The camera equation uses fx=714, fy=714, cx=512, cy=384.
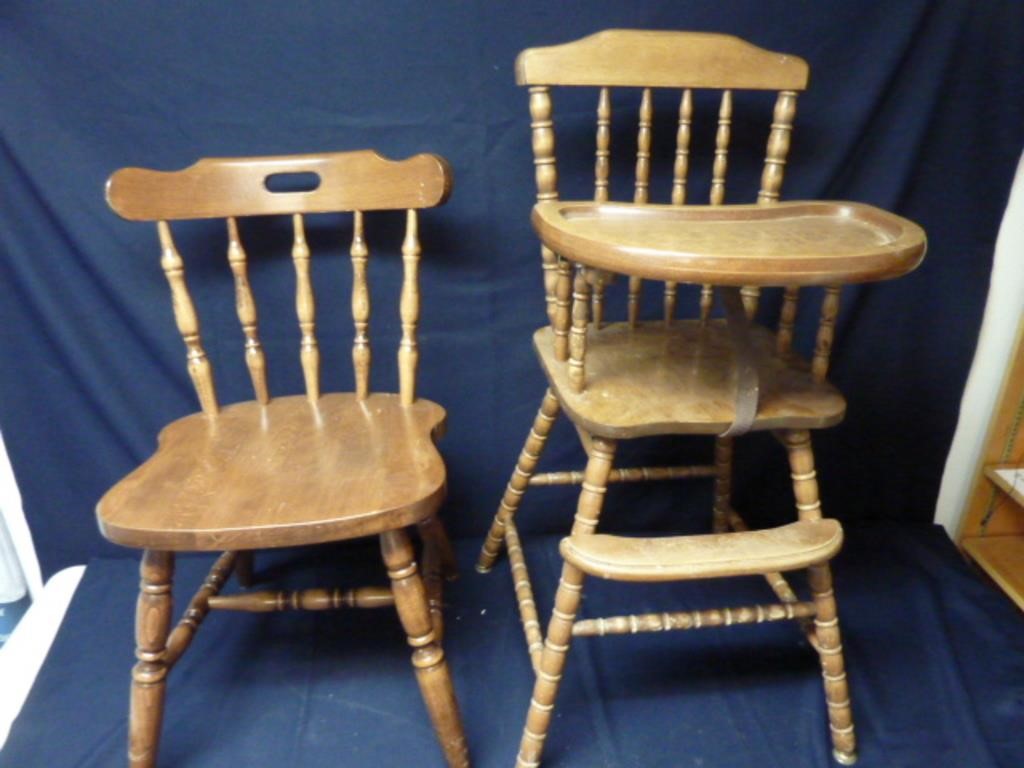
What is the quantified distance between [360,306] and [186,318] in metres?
0.25

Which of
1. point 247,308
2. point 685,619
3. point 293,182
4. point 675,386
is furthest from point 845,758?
point 293,182

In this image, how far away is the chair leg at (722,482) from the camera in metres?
1.22

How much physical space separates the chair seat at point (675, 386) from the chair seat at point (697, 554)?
0.45 feet

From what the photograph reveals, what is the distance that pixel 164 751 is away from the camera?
103 cm

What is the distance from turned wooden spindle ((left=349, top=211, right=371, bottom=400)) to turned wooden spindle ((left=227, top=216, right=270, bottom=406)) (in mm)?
147

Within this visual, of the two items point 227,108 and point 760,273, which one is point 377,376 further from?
point 760,273

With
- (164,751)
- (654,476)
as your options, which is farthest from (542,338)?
(164,751)

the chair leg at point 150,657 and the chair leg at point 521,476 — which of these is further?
the chair leg at point 521,476

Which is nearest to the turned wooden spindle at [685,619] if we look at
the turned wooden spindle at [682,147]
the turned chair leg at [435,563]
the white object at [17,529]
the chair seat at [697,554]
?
the chair seat at [697,554]

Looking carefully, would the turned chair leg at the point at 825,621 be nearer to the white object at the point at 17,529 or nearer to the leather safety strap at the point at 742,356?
the leather safety strap at the point at 742,356

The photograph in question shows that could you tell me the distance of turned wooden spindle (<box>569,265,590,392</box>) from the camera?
0.87 meters

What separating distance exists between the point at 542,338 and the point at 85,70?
0.78 meters

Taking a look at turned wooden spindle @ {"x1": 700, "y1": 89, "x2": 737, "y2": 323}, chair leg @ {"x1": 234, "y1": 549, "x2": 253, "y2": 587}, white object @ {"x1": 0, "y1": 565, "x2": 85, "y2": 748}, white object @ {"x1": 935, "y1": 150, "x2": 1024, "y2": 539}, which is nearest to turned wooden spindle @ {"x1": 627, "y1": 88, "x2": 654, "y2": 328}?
turned wooden spindle @ {"x1": 700, "y1": 89, "x2": 737, "y2": 323}

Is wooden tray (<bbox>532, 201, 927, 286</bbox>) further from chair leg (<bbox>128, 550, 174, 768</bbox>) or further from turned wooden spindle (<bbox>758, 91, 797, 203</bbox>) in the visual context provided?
chair leg (<bbox>128, 550, 174, 768</bbox>)
